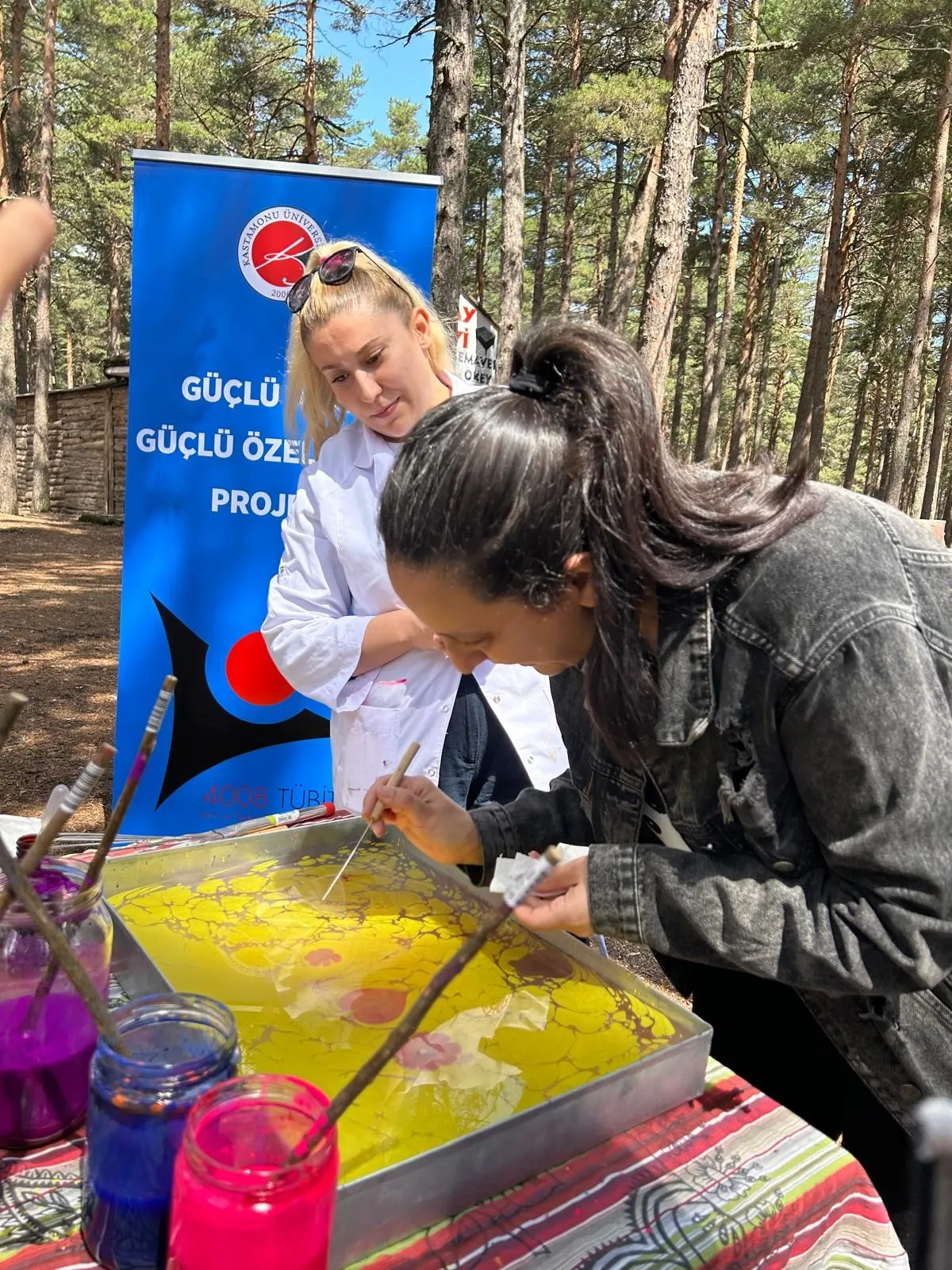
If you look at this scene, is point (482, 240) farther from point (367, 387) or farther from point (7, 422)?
point (367, 387)

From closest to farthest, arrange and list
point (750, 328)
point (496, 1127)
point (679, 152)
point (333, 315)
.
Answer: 1. point (496, 1127)
2. point (333, 315)
3. point (679, 152)
4. point (750, 328)

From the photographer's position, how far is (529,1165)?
0.77 meters

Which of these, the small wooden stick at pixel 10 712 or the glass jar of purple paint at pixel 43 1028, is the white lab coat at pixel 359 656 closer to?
the glass jar of purple paint at pixel 43 1028

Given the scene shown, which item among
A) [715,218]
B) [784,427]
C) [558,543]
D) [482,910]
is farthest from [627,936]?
[784,427]

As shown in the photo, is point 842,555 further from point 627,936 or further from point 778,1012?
point 778,1012

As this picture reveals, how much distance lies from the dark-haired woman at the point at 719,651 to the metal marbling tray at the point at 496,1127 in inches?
4.1

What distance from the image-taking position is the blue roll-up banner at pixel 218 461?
263 cm

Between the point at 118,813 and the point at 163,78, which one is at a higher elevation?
the point at 163,78

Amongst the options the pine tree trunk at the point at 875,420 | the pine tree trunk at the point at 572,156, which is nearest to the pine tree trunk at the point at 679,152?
the pine tree trunk at the point at 572,156

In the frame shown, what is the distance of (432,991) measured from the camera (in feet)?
1.56

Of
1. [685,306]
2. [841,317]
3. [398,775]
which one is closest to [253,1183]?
[398,775]

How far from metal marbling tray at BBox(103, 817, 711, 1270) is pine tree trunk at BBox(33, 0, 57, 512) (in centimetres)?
1454

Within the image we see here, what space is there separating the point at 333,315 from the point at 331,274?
0.31 feet

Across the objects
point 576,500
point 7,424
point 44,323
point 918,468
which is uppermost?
point 44,323
